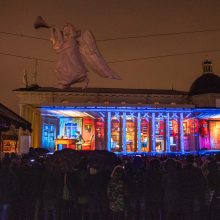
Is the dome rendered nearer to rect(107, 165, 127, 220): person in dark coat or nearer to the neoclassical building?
the neoclassical building

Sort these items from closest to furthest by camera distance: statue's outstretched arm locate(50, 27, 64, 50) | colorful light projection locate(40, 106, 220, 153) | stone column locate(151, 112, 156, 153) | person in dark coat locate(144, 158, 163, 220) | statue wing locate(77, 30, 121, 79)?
person in dark coat locate(144, 158, 163, 220), statue wing locate(77, 30, 121, 79), statue's outstretched arm locate(50, 27, 64, 50), colorful light projection locate(40, 106, 220, 153), stone column locate(151, 112, 156, 153)

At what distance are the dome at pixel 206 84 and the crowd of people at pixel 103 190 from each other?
45776mm

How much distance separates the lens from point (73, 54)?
12781 millimetres

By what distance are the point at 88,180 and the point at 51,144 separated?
3069cm

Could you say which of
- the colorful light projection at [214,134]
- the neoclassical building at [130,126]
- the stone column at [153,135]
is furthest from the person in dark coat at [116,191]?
the colorful light projection at [214,134]

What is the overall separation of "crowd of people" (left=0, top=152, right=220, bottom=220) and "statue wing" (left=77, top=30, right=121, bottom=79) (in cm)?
342

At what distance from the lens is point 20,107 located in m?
51.9

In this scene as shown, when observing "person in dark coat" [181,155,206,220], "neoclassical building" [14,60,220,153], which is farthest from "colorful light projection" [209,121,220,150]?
"person in dark coat" [181,155,206,220]

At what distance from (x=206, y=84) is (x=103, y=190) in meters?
49.2

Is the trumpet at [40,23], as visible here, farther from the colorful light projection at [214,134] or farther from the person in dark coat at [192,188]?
the colorful light projection at [214,134]

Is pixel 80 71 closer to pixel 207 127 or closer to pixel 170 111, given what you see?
pixel 170 111

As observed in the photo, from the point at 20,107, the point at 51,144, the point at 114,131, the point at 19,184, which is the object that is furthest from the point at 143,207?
the point at 20,107

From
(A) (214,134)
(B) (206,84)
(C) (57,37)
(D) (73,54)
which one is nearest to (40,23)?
(C) (57,37)

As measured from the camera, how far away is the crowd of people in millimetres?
9477
